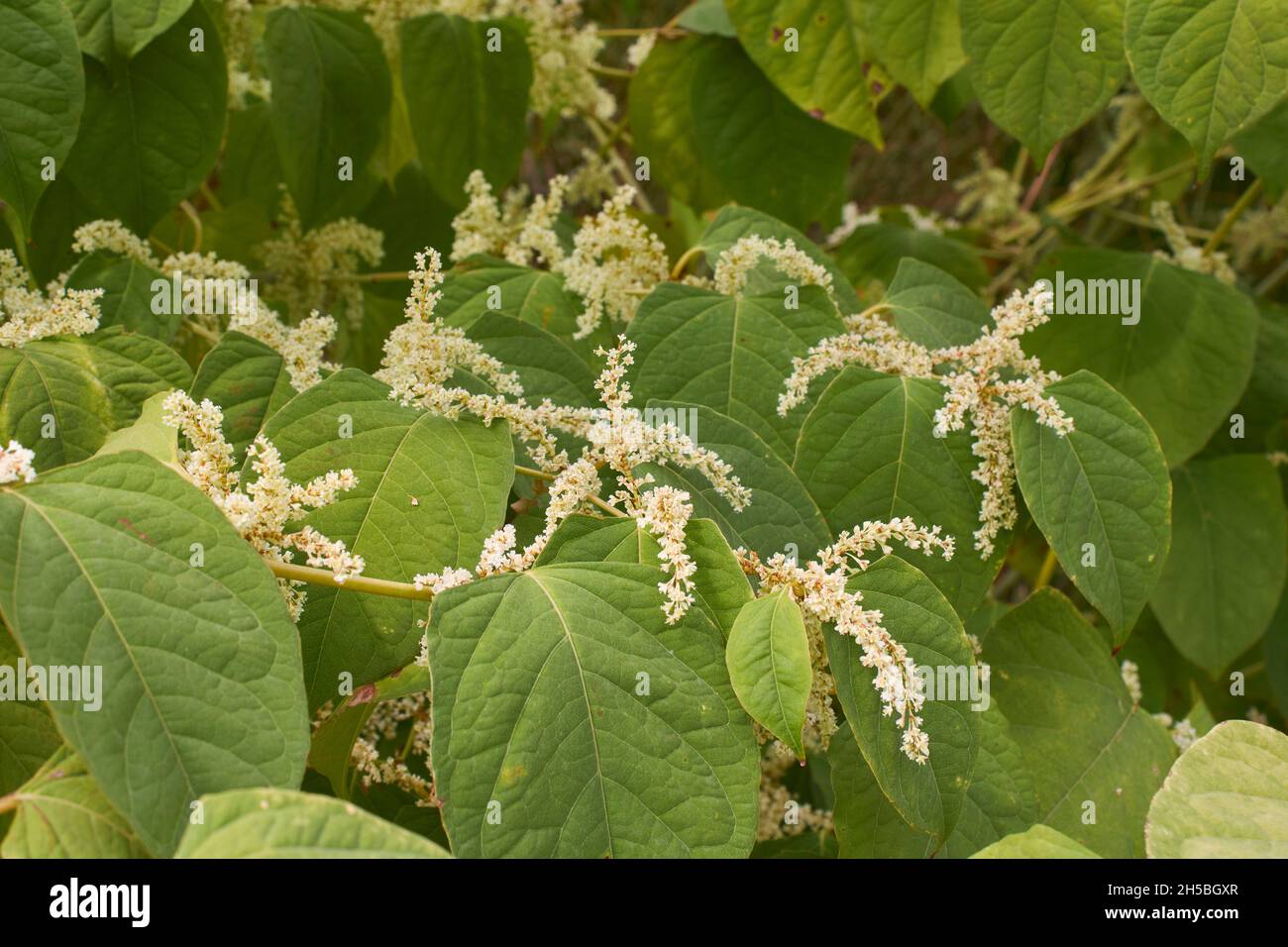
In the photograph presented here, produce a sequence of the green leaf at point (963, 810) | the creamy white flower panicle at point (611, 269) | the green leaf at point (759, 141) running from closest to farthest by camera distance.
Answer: the green leaf at point (963, 810) < the creamy white flower panicle at point (611, 269) < the green leaf at point (759, 141)

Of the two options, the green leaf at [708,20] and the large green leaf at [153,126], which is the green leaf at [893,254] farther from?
the large green leaf at [153,126]

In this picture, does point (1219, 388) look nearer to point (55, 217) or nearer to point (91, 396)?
point (91, 396)

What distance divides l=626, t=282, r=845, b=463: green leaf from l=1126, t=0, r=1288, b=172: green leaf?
0.39 m

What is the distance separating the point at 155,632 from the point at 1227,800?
71 centimetres

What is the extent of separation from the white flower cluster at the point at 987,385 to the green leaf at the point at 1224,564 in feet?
3.10

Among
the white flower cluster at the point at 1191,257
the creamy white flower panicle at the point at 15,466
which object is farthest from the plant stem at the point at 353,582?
the white flower cluster at the point at 1191,257

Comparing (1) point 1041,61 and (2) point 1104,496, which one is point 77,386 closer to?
(2) point 1104,496

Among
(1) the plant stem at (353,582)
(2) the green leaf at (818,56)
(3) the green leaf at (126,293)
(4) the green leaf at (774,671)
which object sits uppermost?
(2) the green leaf at (818,56)

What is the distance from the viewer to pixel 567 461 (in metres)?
1.00

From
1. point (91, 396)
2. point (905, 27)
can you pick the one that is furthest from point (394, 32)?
point (91, 396)

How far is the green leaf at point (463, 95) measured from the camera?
1564mm

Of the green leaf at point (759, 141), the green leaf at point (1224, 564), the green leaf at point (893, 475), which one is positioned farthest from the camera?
the green leaf at point (1224, 564)

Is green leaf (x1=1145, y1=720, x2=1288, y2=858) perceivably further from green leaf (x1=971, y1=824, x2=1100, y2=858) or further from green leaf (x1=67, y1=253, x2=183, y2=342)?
green leaf (x1=67, y1=253, x2=183, y2=342)

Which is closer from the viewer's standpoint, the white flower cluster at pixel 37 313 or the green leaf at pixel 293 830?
the green leaf at pixel 293 830
